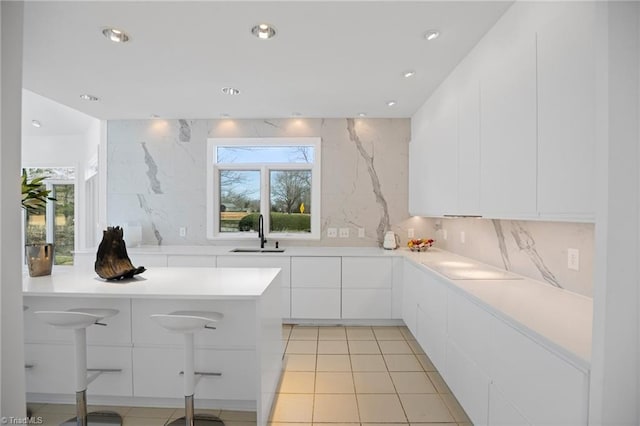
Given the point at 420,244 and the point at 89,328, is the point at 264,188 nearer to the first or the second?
the point at 420,244

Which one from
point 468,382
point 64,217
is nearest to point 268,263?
point 468,382

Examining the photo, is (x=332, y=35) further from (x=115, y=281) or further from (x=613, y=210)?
(x=115, y=281)

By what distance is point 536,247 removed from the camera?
213cm

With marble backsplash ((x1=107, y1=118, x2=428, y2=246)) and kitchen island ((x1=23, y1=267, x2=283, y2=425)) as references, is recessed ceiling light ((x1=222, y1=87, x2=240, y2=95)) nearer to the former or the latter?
marble backsplash ((x1=107, y1=118, x2=428, y2=246))

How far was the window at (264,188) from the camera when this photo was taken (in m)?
4.17

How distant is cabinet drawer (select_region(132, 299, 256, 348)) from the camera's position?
6.69 ft

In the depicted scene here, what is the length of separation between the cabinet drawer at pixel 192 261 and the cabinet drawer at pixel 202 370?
1.61 meters

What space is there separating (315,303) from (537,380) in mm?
2576

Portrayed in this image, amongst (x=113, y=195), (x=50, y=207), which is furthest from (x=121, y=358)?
(x=50, y=207)

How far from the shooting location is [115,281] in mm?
2104

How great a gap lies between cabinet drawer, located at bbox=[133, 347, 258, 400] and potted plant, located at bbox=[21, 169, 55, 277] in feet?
3.10

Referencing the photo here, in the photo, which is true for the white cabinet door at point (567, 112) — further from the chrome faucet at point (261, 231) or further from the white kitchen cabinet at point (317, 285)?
the chrome faucet at point (261, 231)

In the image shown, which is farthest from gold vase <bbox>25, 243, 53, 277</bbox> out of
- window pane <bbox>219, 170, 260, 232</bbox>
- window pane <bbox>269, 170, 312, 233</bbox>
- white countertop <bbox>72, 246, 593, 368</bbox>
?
window pane <bbox>269, 170, 312, 233</bbox>

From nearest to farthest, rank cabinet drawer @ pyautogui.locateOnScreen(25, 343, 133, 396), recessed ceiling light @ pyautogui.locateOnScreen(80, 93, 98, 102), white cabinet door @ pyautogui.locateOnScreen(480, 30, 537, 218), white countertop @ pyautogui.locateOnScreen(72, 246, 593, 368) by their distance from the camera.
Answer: white countertop @ pyautogui.locateOnScreen(72, 246, 593, 368) → white cabinet door @ pyautogui.locateOnScreen(480, 30, 537, 218) → cabinet drawer @ pyautogui.locateOnScreen(25, 343, 133, 396) → recessed ceiling light @ pyautogui.locateOnScreen(80, 93, 98, 102)
